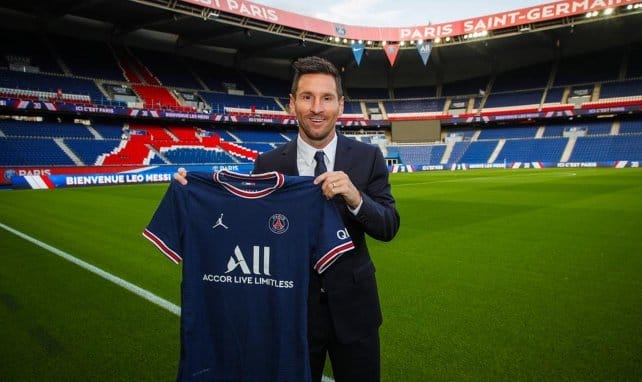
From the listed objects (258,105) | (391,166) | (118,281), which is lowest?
(118,281)

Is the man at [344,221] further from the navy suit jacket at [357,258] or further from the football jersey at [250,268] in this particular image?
the football jersey at [250,268]

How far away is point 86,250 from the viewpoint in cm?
743

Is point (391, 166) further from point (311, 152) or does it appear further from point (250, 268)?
point (250, 268)

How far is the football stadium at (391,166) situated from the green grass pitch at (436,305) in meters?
0.03

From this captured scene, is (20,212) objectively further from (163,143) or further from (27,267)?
(163,143)

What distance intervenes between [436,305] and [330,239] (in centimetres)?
298

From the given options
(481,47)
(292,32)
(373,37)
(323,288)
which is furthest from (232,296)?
(481,47)

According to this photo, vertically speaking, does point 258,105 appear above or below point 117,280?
above

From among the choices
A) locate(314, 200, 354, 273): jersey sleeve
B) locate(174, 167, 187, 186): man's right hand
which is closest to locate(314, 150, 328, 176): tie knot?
locate(314, 200, 354, 273): jersey sleeve

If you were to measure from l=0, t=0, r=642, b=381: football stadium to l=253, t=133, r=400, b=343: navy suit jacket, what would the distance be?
1.37 meters

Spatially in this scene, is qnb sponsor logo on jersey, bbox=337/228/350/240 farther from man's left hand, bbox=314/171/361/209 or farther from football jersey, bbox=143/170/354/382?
man's left hand, bbox=314/171/361/209

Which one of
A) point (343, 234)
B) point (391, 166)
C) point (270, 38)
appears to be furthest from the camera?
point (391, 166)

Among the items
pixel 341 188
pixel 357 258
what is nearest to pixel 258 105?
pixel 357 258

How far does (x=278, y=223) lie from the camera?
2.16 m
